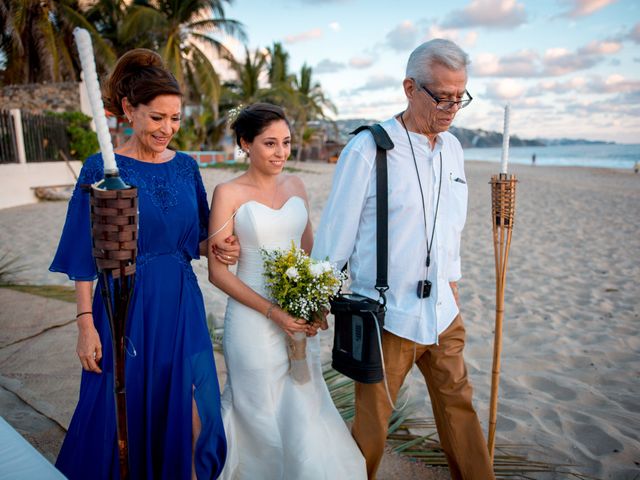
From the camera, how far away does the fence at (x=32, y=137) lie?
1180 centimetres

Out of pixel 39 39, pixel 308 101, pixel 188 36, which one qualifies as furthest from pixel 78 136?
pixel 308 101

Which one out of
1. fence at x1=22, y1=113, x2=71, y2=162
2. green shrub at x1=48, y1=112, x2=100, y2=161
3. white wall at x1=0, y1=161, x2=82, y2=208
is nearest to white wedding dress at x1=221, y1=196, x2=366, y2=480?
white wall at x1=0, y1=161, x2=82, y2=208

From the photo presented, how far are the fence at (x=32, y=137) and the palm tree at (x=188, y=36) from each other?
32.2 feet

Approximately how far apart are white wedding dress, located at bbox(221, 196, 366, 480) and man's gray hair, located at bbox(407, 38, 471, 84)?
95 cm

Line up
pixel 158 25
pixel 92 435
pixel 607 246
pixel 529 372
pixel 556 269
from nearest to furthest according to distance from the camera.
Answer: pixel 92 435 → pixel 529 372 → pixel 556 269 → pixel 607 246 → pixel 158 25

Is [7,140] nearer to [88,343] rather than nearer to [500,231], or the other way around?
[88,343]

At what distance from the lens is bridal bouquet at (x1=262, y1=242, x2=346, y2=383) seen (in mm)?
2150

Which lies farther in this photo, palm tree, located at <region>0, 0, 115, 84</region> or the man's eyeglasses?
palm tree, located at <region>0, 0, 115, 84</region>

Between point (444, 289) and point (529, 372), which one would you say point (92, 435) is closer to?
point (444, 289)

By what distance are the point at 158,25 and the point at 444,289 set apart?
929 inches

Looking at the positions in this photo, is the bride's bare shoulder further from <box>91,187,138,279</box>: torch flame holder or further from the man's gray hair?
<box>91,187,138,279</box>: torch flame holder

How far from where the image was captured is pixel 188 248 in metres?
2.37

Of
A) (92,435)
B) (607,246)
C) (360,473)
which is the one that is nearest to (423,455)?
(360,473)

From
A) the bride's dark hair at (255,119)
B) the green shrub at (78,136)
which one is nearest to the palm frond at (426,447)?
the bride's dark hair at (255,119)
